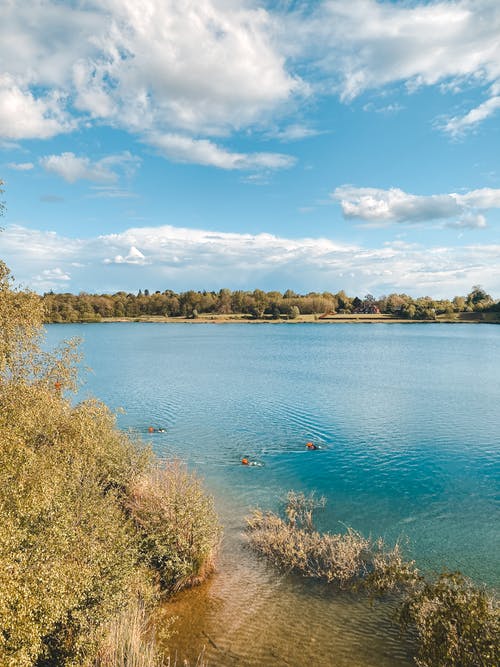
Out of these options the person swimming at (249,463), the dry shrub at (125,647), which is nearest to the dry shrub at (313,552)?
the dry shrub at (125,647)

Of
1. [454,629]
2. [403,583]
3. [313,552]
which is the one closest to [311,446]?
[313,552]

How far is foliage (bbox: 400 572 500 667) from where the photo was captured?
13930 millimetres

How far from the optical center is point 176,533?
20.9 metres

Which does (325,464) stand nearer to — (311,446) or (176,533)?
(311,446)

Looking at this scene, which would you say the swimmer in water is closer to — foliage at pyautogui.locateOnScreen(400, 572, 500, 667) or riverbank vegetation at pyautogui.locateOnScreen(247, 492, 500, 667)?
riverbank vegetation at pyautogui.locateOnScreen(247, 492, 500, 667)

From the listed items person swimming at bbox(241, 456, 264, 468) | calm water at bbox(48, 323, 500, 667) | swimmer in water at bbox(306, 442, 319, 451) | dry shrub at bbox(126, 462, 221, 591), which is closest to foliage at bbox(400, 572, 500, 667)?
calm water at bbox(48, 323, 500, 667)

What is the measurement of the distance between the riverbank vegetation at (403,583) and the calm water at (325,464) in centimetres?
108

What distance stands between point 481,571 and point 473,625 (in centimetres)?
963

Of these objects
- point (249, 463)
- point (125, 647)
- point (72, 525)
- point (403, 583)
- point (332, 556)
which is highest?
point (72, 525)

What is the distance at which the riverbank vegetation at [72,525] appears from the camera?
1260 centimetres

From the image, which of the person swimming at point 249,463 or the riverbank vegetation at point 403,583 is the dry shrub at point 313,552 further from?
the person swimming at point 249,463

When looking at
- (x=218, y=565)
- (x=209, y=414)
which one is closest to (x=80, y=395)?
(x=209, y=414)

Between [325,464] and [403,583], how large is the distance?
59.9 feet

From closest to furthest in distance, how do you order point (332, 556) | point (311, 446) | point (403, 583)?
point (403, 583)
point (332, 556)
point (311, 446)
